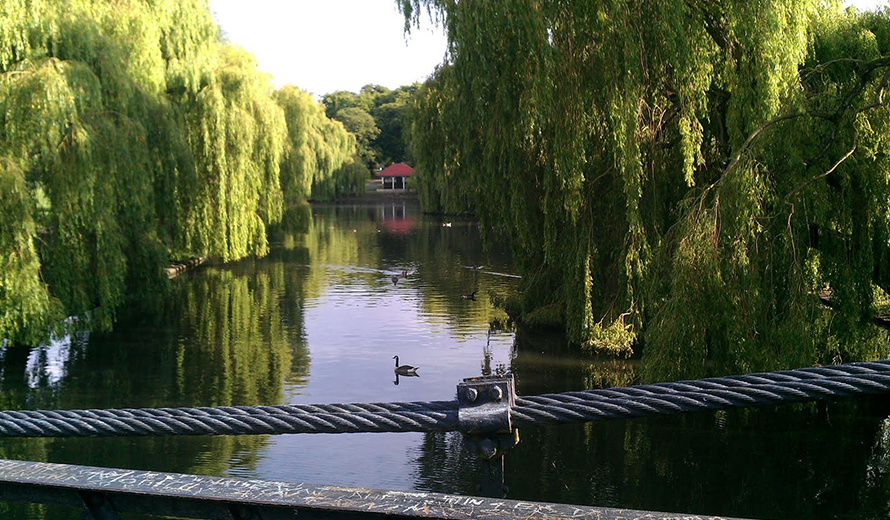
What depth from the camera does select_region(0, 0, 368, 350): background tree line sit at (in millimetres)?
12742

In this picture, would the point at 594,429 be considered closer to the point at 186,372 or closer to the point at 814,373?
the point at 186,372

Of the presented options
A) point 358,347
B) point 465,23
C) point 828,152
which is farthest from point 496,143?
point 828,152

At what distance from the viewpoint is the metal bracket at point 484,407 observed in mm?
1816

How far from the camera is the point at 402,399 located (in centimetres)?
1149

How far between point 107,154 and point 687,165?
9.17 metres

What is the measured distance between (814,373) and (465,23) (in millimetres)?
11367

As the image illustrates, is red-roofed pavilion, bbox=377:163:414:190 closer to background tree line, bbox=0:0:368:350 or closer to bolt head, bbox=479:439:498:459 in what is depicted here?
background tree line, bbox=0:0:368:350

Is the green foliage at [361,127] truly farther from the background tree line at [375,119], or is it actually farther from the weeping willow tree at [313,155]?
the weeping willow tree at [313,155]

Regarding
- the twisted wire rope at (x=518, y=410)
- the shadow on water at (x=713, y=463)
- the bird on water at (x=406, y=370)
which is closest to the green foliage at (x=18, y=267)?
the bird on water at (x=406, y=370)

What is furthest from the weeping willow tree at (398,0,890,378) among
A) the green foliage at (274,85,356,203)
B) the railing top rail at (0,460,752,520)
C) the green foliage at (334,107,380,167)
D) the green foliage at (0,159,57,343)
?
the green foliage at (334,107,380,167)

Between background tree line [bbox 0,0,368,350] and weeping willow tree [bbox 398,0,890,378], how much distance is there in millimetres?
5350

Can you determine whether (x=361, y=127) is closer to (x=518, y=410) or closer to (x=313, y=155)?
(x=313, y=155)

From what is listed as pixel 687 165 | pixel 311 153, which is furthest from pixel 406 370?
pixel 311 153

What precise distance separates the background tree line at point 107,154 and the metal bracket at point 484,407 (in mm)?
12016
